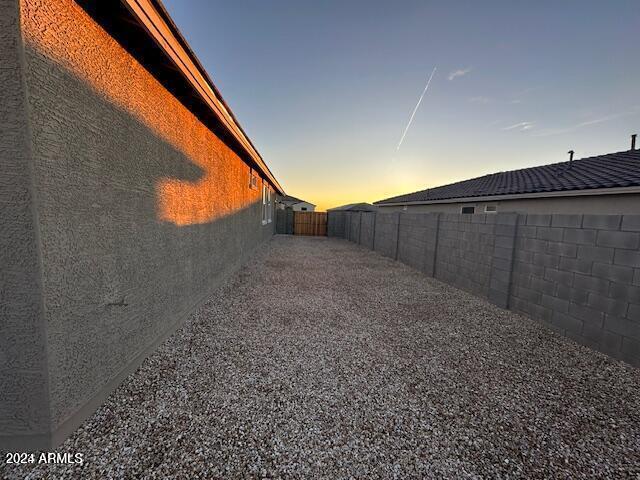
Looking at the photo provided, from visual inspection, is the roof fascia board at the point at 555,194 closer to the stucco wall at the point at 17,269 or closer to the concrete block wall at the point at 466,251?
the concrete block wall at the point at 466,251

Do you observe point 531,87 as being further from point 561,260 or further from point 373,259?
point 373,259

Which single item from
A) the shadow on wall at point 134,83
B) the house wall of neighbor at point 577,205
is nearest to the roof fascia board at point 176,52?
the shadow on wall at point 134,83

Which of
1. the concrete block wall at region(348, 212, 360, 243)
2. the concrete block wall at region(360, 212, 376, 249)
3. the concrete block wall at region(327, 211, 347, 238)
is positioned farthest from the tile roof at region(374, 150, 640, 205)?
the concrete block wall at region(327, 211, 347, 238)

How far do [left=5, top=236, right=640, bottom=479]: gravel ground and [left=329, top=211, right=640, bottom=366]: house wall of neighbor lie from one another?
41 centimetres

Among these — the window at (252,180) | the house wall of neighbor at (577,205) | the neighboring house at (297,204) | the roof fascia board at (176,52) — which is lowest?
the house wall of neighbor at (577,205)

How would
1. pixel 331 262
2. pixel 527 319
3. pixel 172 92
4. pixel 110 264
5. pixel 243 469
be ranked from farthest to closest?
pixel 331 262 < pixel 527 319 < pixel 172 92 < pixel 110 264 < pixel 243 469

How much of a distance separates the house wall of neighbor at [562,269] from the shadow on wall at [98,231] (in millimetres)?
6190

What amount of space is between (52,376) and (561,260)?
658 centimetres

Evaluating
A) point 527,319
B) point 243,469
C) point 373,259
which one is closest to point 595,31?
point 527,319

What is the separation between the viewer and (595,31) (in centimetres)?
637

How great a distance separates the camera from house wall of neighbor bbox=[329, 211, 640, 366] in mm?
3348

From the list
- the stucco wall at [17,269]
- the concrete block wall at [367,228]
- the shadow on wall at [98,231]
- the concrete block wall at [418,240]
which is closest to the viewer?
the stucco wall at [17,269]

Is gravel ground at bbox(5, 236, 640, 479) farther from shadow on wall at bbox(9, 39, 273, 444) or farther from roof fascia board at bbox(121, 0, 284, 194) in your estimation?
roof fascia board at bbox(121, 0, 284, 194)

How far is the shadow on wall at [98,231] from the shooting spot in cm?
174
